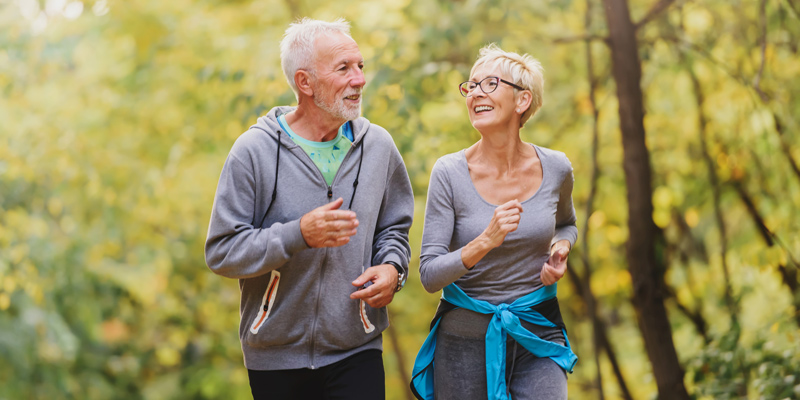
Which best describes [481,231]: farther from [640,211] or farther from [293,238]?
[640,211]

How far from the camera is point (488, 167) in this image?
2.72 meters

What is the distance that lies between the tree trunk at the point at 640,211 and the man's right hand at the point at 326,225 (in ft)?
10.1

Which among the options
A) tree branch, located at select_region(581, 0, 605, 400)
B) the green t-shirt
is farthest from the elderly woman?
tree branch, located at select_region(581, 0, 605, 400)

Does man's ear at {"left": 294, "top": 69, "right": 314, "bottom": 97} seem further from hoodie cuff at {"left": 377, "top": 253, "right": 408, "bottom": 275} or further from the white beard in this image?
hoodie cuff at {"left": 377, "top": 253, "right": 408, "bottom": 275}

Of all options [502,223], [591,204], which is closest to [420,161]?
[591,204]

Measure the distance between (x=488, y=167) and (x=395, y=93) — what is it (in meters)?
3.32

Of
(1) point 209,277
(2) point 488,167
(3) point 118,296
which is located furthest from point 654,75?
(3) point 118,296

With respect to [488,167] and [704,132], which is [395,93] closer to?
[704,132]

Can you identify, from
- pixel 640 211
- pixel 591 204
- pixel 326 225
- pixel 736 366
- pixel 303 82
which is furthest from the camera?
pixel 591 204

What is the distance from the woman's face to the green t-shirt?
17.7 inches

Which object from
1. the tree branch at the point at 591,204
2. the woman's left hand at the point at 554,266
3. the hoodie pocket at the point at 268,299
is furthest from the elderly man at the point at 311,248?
the tree branch at the point at 591,204

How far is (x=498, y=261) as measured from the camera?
2.63m

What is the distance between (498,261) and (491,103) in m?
0.54

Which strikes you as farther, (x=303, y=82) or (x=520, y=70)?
(x=520, y=70)
